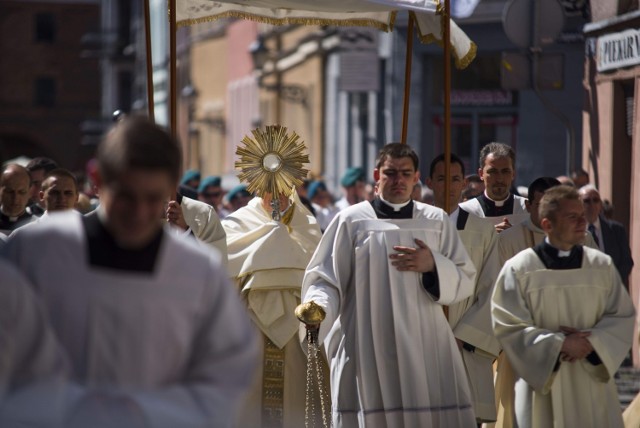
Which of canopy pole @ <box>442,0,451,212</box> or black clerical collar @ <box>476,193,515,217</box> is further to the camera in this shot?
black clerical collar @ <box>476,193,515,217</box>

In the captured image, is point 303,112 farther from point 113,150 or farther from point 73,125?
point 73,125

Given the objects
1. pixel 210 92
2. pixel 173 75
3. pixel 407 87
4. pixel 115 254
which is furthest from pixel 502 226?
pixel 210 92

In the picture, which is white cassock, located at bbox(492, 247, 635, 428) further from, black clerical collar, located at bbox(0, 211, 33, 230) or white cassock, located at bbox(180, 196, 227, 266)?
black clerical collar, located at bbox(0, 211, 33, 230)

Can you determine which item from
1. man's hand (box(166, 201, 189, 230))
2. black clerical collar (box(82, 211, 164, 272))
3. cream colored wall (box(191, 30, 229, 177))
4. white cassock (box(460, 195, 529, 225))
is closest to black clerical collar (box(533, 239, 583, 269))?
white cassock (box(460, 195, 529, 225))

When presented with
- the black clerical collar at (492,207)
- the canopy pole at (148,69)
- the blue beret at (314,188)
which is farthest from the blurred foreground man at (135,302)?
the blue beret at (314,188)

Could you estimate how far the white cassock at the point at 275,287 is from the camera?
34.4 feet

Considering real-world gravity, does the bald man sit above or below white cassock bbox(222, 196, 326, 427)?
above

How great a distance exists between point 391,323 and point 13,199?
3687 mm

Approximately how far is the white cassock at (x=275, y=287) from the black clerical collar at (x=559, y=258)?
330 centimetres

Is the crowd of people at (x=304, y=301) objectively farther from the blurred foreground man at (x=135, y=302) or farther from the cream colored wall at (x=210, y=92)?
the cream colored wall at (x=210, y=92)

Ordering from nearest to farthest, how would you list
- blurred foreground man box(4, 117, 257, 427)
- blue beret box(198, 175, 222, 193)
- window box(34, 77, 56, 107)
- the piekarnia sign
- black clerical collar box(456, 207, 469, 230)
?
blurred foreground man box(4, 117, 257, 427) < black clerical collar box(456, 207, 469, 230) < the piekarnia sign < blue beret box(198, 175, 222, 193) < window box(34, 77, 56, 107)

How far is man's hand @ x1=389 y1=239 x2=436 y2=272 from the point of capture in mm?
8156

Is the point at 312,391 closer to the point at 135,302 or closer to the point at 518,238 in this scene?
the point at 518,238

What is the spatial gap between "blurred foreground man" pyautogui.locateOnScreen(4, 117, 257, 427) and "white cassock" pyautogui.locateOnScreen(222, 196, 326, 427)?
617cm
